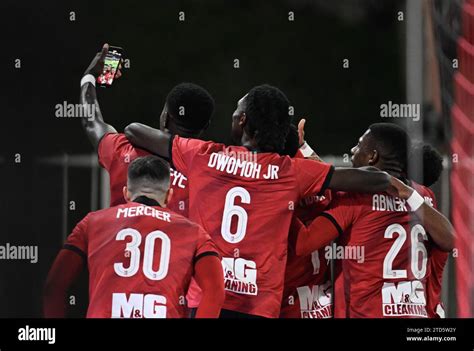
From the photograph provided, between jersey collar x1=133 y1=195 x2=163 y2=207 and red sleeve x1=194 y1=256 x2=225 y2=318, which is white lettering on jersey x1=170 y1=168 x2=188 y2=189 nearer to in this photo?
jersey collar x1=133 y1=195 x2=163 y2=207

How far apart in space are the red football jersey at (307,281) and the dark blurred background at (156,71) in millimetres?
381

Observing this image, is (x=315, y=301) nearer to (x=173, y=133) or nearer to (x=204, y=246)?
(x=204, y=246)

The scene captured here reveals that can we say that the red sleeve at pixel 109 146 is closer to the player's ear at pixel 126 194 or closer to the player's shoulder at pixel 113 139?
the player's shoulder at pixel 113 139

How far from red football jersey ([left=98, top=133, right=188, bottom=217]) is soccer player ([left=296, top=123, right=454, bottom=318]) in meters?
0.54

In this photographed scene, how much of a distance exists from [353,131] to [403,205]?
47 cm

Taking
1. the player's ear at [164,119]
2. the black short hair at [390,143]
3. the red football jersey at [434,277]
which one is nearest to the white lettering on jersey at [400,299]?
the red football jersey at [434,277]

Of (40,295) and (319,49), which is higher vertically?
(319,49)

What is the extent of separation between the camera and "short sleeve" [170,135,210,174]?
11.8 ft

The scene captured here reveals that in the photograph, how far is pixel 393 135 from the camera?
3.69 metres

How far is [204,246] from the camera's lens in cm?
335

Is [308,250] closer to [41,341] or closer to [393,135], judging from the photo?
[393,135]

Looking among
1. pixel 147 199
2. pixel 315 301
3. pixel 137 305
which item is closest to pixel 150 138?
pixel 147 199

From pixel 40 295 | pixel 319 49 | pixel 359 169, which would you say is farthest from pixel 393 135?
pixel 40 295

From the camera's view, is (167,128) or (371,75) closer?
(167,128)
